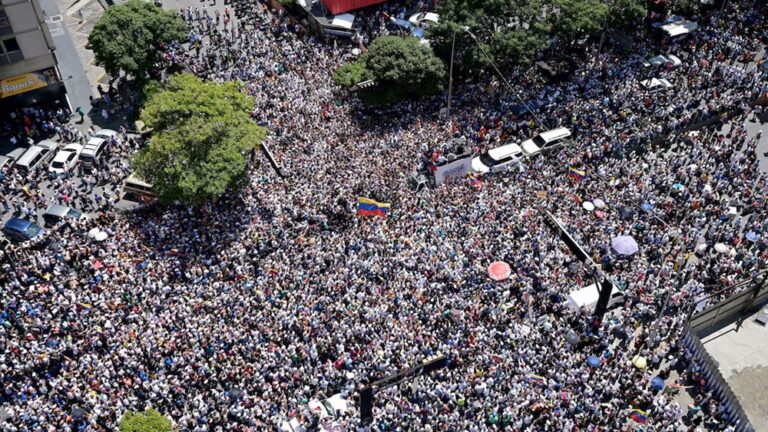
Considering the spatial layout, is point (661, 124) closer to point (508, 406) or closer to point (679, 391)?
point (679, 391)

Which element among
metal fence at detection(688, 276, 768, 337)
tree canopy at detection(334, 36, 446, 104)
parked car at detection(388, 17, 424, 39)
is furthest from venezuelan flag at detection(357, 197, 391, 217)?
parked car at detection(388, 17, 424, 39)

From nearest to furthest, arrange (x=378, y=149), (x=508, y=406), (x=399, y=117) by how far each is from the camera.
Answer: (x=508, y=406) < (x=378, y=149) < (x=399, y=117)

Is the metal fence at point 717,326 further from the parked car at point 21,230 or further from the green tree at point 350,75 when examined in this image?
the parked car at point 21,230

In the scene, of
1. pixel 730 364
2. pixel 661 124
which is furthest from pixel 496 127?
pixel 730 364

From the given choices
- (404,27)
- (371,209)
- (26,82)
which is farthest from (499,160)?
(26,82)

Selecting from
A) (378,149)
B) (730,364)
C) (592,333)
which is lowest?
(730,364)

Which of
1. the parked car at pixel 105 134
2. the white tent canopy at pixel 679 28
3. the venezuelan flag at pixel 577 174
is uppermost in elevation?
the white tent canopy at pixel 679 28

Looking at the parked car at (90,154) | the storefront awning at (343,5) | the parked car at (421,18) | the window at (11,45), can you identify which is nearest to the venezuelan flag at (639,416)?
the parked car at (90,154)
